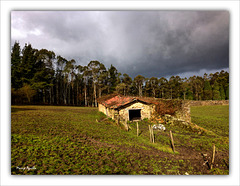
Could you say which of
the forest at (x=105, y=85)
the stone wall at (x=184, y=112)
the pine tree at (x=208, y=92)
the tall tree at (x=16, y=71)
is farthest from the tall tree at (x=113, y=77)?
the tall tree at (x=16, y=71)

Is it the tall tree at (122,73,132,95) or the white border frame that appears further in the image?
the tall tree at (122,73,132,95)

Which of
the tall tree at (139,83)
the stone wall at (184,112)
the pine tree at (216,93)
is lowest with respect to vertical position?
the stone wall at (184,112)

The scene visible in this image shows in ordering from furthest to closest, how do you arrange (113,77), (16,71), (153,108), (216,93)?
(113,77) < (216,93) < (153,108) < (16,71)

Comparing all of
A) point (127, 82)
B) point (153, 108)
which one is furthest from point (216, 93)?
point (153, 108)

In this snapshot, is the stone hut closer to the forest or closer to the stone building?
the stone building

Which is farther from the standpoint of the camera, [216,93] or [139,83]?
[139,83]

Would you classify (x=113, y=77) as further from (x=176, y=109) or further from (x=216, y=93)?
(x=216, y=93)

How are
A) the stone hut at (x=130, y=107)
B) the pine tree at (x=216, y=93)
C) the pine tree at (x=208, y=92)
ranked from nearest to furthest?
the stone hut at (x=130, y=107), the pine tree at (x=216, y=93), the pine tree at (x=208, y=92)

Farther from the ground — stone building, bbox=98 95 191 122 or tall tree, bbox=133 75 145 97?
tall tree, bbox=133 75 145 97

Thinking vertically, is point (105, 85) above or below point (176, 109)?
above

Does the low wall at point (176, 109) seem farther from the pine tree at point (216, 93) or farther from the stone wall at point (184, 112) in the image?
the pine tree at point (216, 93)

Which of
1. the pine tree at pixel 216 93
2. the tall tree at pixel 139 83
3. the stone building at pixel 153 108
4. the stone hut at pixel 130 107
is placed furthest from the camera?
the tall tree at pixel 139 83

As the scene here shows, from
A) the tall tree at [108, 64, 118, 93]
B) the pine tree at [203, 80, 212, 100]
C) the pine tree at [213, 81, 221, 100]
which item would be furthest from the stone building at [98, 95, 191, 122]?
the pine tree at [203, 80, 212, 100]

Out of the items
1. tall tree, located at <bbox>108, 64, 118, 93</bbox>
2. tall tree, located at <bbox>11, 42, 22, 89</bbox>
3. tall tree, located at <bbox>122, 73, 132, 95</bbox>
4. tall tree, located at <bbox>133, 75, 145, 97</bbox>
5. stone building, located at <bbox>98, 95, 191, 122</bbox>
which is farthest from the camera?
tall tree, located at <bbox>108, 64, 118, 93</bbox>
